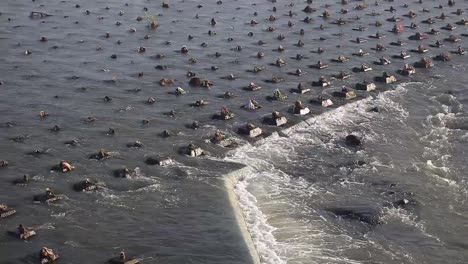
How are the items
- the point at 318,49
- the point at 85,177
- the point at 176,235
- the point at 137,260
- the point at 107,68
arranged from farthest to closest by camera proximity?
the point at 318,49 → the point at 107,68 → the point at 85,177 → the point at 176,235 → the point at 137,260

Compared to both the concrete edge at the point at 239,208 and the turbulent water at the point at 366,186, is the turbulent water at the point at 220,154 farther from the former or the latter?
the concrete edge at the point at 239,208

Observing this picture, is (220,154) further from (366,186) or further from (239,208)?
(366,186)

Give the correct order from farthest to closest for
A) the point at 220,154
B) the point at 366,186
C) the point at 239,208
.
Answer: the point at 220,154, the point at 366,186, the point at 239,208

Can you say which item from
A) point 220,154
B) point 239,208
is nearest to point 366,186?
point 239,208

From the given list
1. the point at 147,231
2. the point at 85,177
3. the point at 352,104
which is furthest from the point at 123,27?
the point at 147,231

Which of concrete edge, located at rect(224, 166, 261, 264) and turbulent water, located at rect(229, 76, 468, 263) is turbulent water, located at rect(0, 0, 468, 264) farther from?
concrete edge, located at rect(224, 166, 261, 264)

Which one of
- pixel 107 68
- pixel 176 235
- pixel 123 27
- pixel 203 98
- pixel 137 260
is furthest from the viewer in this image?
pixel 123 27

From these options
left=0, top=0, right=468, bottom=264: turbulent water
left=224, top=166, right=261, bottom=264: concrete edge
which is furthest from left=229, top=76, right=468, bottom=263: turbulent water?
left=224, top=166, right=261, bottom=264: concrete edge

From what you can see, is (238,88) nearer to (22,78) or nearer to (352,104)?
(352,104)
